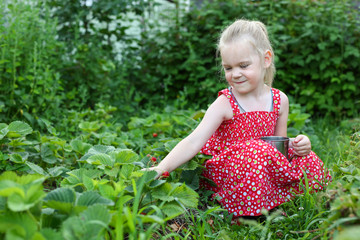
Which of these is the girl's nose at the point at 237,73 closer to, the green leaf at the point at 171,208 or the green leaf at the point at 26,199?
the green leaf at the point at 171,208

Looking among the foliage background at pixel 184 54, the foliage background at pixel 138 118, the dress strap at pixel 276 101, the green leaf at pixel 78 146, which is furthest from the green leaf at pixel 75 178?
the foliage background at pixel 184 54

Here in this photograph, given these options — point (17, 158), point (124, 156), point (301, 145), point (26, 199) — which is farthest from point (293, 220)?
point (17, 158)

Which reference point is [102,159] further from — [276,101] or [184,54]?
[184,54]

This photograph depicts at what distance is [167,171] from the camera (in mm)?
1888

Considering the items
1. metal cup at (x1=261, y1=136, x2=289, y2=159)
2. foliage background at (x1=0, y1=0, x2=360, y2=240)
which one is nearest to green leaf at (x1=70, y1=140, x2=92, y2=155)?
foliage background at (x1=0, y1=0, x2=360, y2=240)

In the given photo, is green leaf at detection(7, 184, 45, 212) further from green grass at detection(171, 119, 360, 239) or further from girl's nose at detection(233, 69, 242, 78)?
girl's nose at detection(233, 69, 242, 78)

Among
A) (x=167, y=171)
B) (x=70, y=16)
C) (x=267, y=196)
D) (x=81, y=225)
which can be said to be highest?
(x=70, y=16)

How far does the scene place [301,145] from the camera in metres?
2.04

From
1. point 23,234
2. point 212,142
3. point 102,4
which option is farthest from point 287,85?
point 23,234

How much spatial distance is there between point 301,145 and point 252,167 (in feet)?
1.02

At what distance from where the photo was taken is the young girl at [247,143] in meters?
1.92

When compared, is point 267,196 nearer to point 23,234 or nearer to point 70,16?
point 23,234

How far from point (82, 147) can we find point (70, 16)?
230 cm

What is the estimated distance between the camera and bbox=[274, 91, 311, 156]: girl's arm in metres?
2.04
